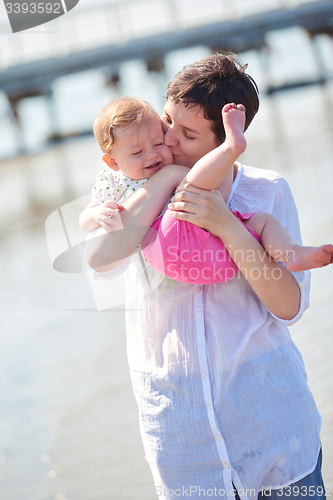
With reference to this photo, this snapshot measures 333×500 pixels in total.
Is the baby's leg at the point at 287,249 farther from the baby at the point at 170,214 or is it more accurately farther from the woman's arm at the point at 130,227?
the woman's arm at the point at 130,227

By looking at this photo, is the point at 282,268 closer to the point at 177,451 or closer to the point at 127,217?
the point at 127,217

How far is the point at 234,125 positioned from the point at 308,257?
1.19ft

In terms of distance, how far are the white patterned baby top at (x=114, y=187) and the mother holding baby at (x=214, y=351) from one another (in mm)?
104

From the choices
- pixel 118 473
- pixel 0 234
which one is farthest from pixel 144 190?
pixel 0 234

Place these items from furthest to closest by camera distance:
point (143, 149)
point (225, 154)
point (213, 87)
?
point (143, 149) < point (213, 87) < point (225, 154)

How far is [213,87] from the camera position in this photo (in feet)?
4.46

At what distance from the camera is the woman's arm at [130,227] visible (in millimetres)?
1330

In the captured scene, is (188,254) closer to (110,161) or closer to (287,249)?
(287,249)

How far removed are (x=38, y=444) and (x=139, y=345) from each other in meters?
1.76

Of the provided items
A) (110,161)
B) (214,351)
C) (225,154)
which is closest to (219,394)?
(214,351)

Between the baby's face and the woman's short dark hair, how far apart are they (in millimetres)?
104

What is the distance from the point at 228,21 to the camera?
682 inches

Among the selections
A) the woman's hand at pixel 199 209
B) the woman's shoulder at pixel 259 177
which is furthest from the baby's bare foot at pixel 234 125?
the woman's shoulder at pixel 259 177

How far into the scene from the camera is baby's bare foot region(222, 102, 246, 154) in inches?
49.1
